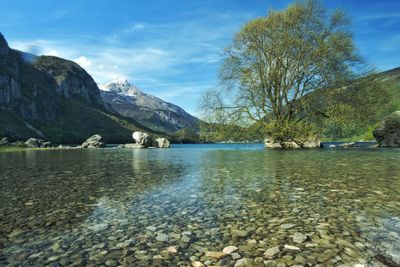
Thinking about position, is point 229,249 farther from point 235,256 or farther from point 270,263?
point 270,263

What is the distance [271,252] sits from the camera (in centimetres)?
619

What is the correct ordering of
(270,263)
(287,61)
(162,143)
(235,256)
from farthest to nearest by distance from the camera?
(162,143) < (287,61) < (235,256) < (270,263)

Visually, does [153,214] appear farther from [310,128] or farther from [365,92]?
[365,92]

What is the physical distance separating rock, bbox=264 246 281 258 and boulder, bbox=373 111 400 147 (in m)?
56.3

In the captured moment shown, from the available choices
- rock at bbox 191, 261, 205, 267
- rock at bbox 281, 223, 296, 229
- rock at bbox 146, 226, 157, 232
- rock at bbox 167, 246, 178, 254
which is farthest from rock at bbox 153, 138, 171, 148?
rock at bbox 191, 261, 205, 267

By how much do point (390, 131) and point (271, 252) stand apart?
58432 millimetres

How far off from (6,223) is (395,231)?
9.34 metres

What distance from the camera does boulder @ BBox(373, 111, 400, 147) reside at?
5427cm

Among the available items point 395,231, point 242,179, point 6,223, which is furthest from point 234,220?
point 242,179

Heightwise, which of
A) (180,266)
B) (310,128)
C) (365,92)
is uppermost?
(365,92)

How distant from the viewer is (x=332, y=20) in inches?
1928

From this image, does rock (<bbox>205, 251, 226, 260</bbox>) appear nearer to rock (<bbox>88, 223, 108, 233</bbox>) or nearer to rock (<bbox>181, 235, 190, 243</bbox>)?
rock (<bbox>181, 235, 190, 243</bbox>)

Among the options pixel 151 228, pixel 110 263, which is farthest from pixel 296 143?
pixel 110 263

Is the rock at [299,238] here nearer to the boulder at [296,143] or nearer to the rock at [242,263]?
the rock at [242,263]
